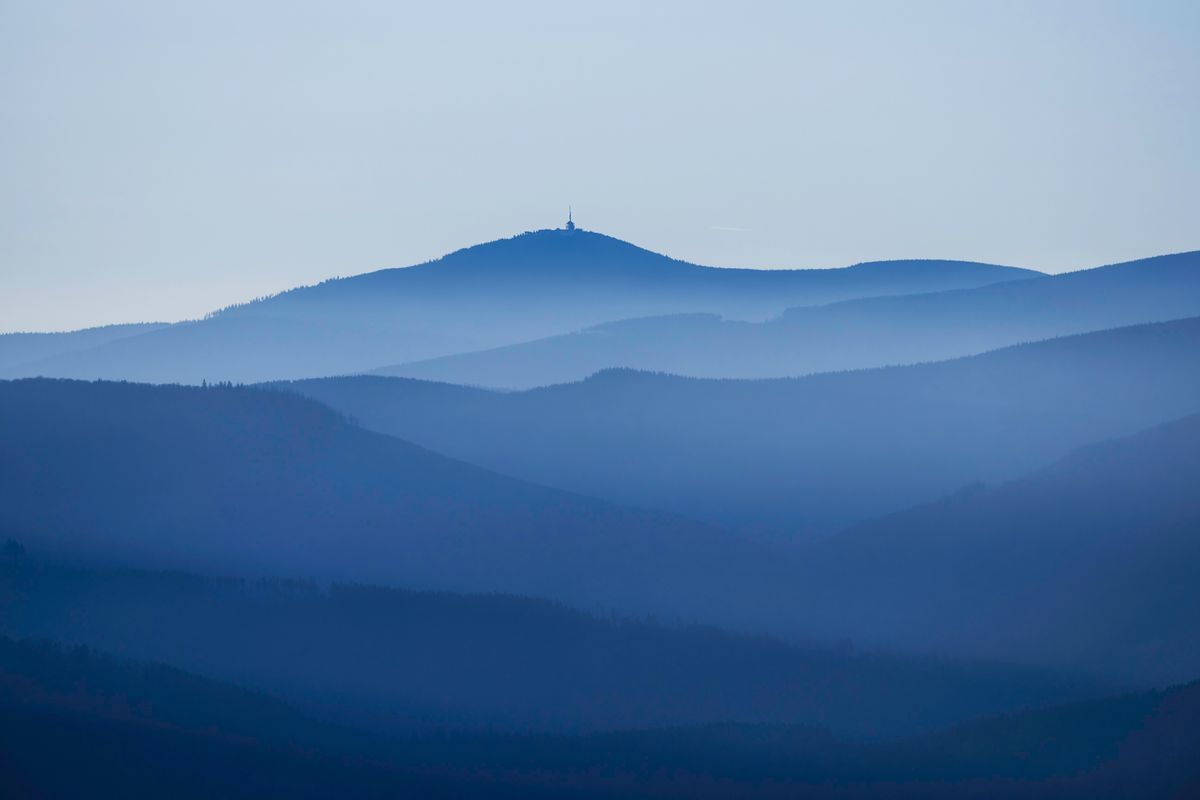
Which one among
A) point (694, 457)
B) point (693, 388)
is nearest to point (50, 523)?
point (694, 457)

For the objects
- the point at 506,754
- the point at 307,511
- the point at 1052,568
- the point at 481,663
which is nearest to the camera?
the point at 506,754

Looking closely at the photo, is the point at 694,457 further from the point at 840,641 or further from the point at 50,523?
the point at 50,523

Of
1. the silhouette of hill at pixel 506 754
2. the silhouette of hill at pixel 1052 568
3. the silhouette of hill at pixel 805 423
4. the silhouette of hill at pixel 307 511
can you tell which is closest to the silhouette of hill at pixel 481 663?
the silhouette of hill at pixel 506 754

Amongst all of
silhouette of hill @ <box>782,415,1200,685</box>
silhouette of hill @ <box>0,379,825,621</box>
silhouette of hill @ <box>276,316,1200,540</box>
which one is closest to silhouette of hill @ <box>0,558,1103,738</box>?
silhouette of hill @ <box>782,415,1200,685</box>

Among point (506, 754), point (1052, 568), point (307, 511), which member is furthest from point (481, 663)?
point (1052, 568)

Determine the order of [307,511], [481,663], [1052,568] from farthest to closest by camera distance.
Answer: [307,511], [1052,568], [481,663]

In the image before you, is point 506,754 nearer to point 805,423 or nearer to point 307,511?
point 307,511
